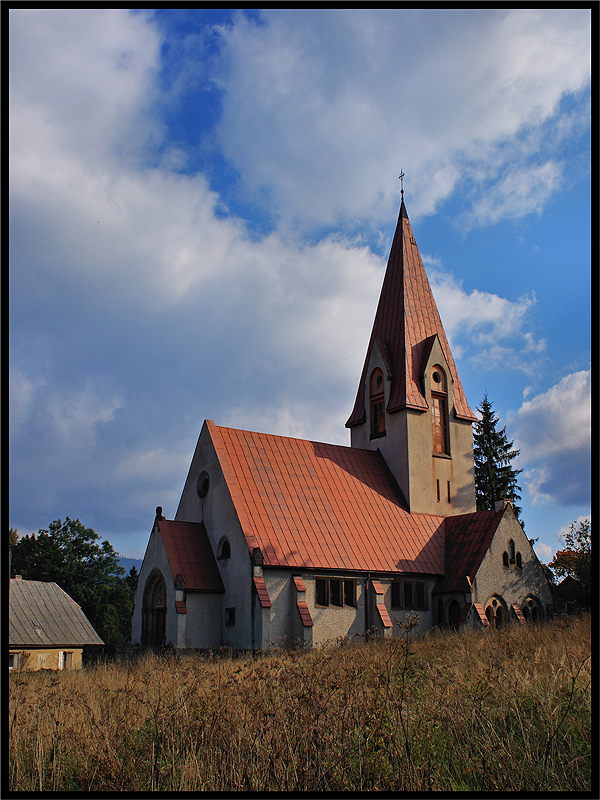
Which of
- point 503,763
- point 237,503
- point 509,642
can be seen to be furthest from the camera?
point 237,503

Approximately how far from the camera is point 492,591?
28281 millimetres

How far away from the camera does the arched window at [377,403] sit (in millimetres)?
34500

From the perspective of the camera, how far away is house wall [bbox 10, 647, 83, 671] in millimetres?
37156

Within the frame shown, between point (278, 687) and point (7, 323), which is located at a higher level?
point (7, 323)

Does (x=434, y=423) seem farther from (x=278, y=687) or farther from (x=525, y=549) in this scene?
(x=278, y=687)

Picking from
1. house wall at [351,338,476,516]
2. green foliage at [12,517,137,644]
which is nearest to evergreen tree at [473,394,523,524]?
house wall at [351,338,476,516]

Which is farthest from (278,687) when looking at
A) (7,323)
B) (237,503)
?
(237,503)

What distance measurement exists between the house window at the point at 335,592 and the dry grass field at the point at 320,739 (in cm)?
1666

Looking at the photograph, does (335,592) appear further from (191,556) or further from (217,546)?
(191,556)

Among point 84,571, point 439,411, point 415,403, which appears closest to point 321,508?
point 415,403

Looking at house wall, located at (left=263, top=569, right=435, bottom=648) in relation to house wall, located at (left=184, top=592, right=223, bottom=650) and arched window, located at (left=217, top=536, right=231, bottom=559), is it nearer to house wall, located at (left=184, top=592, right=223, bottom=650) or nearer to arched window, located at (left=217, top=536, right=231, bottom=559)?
arched window, located at (left=217, top=536, right=231, bottom=559)

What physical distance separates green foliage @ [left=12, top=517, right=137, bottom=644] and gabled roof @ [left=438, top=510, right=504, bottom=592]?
36205 mm

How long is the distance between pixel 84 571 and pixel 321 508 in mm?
39497

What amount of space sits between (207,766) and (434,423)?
28556 mm
